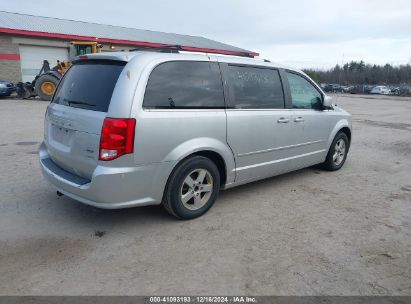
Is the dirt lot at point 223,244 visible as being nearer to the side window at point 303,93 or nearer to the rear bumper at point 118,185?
the rear bumper at point 118,185

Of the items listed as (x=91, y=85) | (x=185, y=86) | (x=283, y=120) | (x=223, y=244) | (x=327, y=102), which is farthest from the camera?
(x=327, y=102)

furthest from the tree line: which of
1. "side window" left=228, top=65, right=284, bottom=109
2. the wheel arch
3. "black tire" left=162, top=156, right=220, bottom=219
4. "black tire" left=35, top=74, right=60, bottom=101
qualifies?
"black tire" left=162, top=156, right=220, bottom=219

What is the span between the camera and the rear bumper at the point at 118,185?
10.8 ft

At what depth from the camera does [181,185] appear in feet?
12.3

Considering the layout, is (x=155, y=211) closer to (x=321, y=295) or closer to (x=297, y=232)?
(x=297, y=232)

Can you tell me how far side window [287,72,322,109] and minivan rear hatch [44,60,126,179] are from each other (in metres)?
2.63

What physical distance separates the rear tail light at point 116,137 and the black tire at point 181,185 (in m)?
0.65

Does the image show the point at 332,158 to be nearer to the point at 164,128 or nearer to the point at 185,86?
the point at 185,86

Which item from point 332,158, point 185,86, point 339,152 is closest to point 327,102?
point 332,158

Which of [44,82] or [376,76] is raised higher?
[376,76]

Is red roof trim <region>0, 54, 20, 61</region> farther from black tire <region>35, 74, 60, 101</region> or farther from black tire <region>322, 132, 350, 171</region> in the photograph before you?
black tire <region>322, 132, 350, 171</region>

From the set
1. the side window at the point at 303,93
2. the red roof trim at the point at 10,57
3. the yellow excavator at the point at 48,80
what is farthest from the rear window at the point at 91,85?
the red roof trim at the point at 10,57

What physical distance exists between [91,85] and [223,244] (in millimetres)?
2122

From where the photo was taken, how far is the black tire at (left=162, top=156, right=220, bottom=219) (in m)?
3.70
